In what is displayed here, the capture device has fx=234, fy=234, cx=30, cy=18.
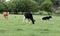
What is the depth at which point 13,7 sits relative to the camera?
6031 centimetres

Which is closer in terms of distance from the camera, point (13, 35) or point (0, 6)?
point (13, 35)

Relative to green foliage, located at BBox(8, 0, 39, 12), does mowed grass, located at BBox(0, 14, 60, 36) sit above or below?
above

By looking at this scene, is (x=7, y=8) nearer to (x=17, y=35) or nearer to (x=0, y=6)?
(x=0, y=6)

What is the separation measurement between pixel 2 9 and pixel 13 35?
1960 inches

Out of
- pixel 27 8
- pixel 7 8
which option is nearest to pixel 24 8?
pixel 27 8

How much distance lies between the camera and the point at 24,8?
59.5 meters

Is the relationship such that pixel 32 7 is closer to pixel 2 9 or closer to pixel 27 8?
pixel 27 8

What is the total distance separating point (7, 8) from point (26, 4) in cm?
513

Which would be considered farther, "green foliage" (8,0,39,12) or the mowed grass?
"green foliage" (8,0,39,12)

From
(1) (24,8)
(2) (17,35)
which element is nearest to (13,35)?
(2) (17,35)

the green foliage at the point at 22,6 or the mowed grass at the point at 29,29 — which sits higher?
the mowed grass at the point at 29,29

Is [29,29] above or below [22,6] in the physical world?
above

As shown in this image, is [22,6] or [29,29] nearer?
[29,29]

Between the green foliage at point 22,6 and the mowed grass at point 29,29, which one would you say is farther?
the green foliage at point 22,6
